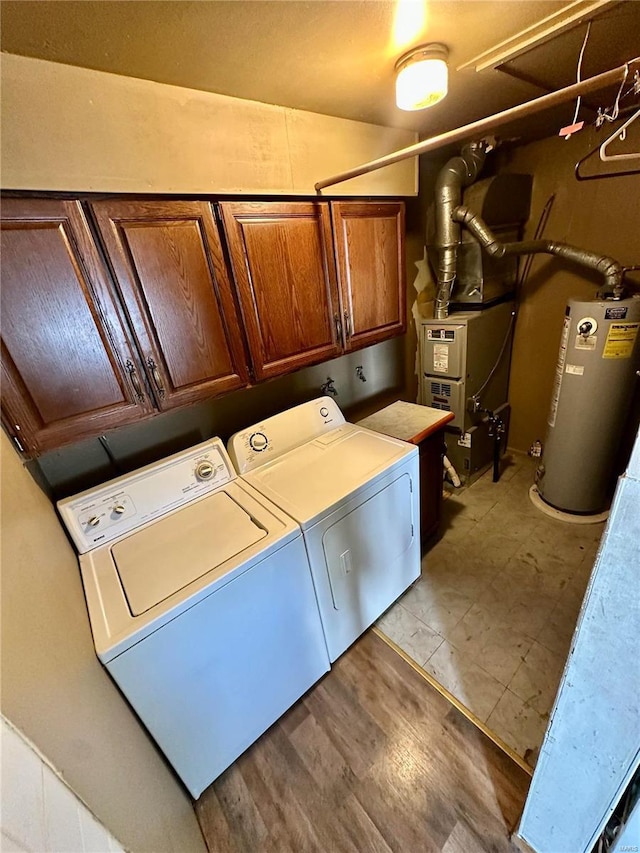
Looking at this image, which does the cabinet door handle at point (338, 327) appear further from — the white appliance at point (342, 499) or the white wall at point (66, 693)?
the white wall at point (66, 693)

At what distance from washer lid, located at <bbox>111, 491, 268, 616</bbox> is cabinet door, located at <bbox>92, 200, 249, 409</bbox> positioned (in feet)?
1.57

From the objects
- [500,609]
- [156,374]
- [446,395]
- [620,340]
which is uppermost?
[156,374]

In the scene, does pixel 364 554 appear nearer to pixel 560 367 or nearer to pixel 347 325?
pixel 347 325

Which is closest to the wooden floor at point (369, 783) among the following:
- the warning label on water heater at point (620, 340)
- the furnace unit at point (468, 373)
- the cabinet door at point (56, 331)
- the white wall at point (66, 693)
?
the white wall at point (66, 693)

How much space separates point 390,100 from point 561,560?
2.56 meters

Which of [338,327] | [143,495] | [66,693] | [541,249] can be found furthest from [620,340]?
[66,693]

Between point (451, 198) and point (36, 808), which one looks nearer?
point (36, 808)

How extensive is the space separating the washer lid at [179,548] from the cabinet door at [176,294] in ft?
1.57

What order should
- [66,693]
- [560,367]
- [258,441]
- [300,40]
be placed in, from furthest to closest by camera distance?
[560,367]
[258,441]
[300,40]
[66,693]

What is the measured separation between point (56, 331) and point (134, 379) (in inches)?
10.5

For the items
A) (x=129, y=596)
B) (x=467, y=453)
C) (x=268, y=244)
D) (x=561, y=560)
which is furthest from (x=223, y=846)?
(x=467, y=453)

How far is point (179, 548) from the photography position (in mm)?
1250

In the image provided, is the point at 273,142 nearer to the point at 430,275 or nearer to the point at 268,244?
the point at 268,244

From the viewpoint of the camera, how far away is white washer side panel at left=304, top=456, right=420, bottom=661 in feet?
4.67
